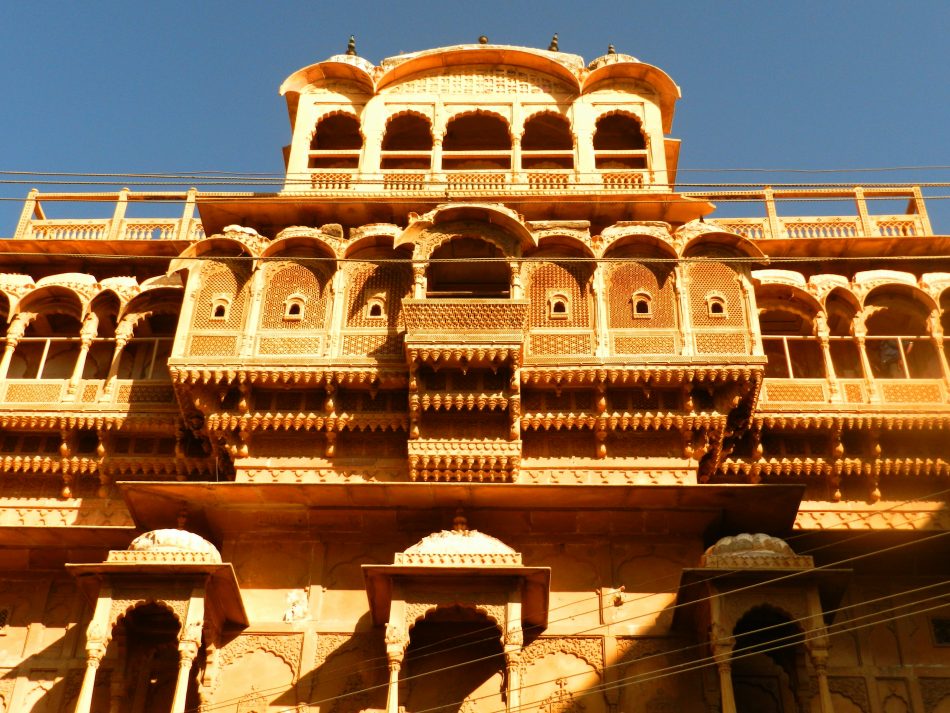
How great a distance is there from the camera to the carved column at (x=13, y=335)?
54.0 ft

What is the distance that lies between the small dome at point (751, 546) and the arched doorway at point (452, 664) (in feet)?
8.71

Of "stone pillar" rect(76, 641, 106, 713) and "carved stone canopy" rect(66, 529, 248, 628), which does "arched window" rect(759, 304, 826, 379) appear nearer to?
"carved stone canopy" rect(66, 529, 248, 628)

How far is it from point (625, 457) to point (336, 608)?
4.07 meters

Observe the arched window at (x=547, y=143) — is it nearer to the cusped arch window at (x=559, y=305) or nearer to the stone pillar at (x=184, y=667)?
the cusped arch window at (x=559, y=305)

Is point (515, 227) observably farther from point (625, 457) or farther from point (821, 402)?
point (821, 402)

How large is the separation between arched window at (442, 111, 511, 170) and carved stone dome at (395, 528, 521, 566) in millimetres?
8221

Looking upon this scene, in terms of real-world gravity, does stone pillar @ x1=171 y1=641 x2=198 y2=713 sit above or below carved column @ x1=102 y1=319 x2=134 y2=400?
below

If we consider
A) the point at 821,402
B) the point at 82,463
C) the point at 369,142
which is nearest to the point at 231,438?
the point at 82,463

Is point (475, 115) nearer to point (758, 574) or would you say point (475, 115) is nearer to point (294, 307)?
point (294, 307)

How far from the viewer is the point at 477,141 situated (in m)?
21.0

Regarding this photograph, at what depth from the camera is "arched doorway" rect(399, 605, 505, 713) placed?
12961 millimetres

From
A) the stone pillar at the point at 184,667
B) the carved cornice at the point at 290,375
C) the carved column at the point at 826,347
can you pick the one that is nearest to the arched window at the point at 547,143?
the carved column at the point at 826,347

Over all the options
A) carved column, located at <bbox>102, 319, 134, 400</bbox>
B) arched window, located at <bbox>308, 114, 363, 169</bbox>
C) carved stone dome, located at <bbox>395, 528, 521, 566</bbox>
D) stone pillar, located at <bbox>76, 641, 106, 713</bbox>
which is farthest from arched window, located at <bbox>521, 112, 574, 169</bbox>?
stone pillar, located at <bbox>76, 641, 106, 713</bbox>

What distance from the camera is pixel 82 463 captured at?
15766 millimetres
